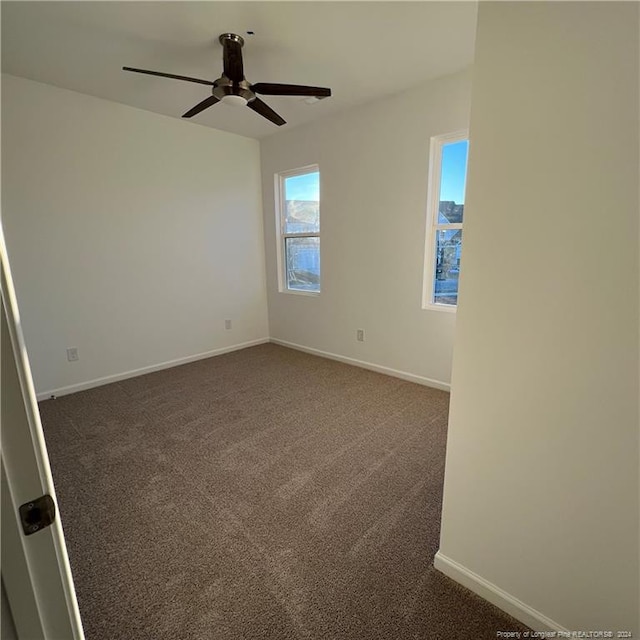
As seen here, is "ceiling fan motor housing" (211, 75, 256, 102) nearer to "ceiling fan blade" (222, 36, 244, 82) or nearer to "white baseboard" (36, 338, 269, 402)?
"ceiling fan blade" (222, 36, 244, 82)

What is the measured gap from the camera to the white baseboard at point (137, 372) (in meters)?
3.19

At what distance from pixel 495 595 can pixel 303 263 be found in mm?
3692

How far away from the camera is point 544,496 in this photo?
3.69 ft

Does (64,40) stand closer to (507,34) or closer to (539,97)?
(507,34)

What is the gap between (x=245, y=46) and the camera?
7.49 ft

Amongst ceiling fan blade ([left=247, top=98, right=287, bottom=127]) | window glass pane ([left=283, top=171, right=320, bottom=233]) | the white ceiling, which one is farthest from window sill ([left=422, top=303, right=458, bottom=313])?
ceiling fan blade ([left=247, top=98, right=287, bottom=127])

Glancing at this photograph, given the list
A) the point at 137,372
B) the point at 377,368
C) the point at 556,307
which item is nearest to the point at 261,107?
the point at 556,307

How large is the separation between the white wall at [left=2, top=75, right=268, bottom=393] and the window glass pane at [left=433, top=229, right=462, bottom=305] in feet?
8.24

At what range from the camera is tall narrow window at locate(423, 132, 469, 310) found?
9.62 ft

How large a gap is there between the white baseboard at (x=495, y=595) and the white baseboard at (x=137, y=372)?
134 inches

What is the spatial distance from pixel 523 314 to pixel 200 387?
119 inches

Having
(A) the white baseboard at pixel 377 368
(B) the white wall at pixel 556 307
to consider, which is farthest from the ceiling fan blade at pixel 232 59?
(A) the white baseboard at pixel 377 368

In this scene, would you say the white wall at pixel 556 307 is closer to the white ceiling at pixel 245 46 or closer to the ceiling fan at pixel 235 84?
the white ceiling at pixel 245 46

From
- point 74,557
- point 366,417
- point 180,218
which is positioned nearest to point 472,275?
point 366,417
